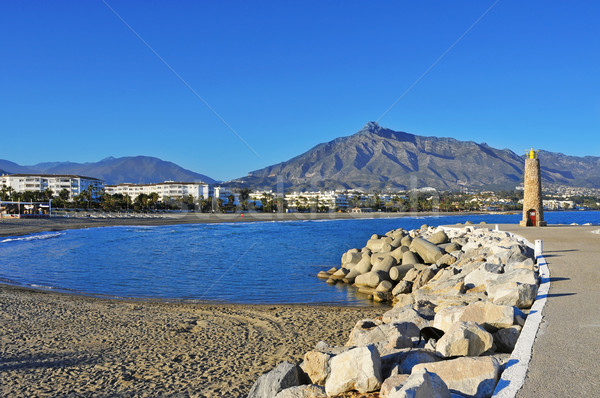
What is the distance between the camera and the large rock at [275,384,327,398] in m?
4.53

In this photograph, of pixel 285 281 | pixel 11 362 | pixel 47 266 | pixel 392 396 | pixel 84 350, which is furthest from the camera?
pixel 47 266

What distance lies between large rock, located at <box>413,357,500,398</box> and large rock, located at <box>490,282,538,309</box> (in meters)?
2.78

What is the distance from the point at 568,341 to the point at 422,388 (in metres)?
2.60

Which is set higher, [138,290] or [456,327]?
[456,327]

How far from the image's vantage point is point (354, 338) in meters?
6.96

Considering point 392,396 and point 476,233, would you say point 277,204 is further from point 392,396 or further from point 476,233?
point 392,396

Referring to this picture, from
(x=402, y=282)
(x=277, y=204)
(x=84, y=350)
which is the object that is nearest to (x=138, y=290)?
(x=84, y=350)

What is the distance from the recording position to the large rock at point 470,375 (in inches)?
159

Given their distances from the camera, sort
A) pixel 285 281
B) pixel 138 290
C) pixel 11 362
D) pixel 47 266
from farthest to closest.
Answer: pixel 47 266, pixel 285 281, pixel 138 290, pixel 11 362

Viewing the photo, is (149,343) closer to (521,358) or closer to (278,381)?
(278,381)

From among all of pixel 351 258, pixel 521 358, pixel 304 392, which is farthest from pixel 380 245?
pixel 304 392

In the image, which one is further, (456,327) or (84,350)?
(84,350)

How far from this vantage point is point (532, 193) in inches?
957

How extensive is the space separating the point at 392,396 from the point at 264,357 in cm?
518
